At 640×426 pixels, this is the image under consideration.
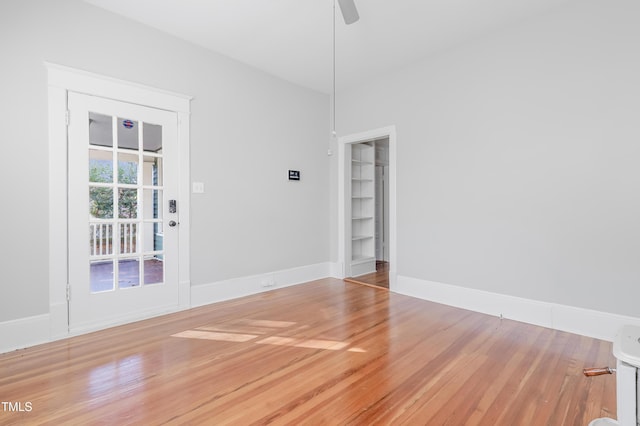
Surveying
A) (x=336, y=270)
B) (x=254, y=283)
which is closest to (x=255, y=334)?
(x=254, y=283)

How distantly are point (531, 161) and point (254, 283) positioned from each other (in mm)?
3338

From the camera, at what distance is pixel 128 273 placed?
3.03 meters

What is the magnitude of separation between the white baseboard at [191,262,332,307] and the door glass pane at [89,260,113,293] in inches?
31.9

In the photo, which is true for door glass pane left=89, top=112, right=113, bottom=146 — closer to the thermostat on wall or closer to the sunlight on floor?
the sunlight on floor

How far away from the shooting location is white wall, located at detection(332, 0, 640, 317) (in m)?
2.52

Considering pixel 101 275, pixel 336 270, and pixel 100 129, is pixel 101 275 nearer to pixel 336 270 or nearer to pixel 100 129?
pixel 100 129

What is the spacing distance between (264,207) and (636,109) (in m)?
3.71

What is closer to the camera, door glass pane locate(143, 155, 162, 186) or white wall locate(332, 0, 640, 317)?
white wall locate(332, 0, 640, 317)

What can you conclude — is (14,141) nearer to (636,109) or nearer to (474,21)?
(474,21)

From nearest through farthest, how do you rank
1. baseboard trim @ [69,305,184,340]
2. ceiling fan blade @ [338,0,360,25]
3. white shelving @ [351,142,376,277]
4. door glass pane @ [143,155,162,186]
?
ceiling fan blade @ [338,0,360,25], baseboard trim @ [69,305,184,340], door glass pane @ [143,155,162,186], white shelving @ [351,142,376,277]

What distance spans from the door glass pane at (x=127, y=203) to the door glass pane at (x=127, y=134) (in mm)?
434

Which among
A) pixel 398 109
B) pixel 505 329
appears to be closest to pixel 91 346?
pixel 505 329

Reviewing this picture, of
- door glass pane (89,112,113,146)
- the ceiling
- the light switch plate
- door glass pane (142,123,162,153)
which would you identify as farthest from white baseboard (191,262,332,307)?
the ceiling

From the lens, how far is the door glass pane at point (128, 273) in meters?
2.98
